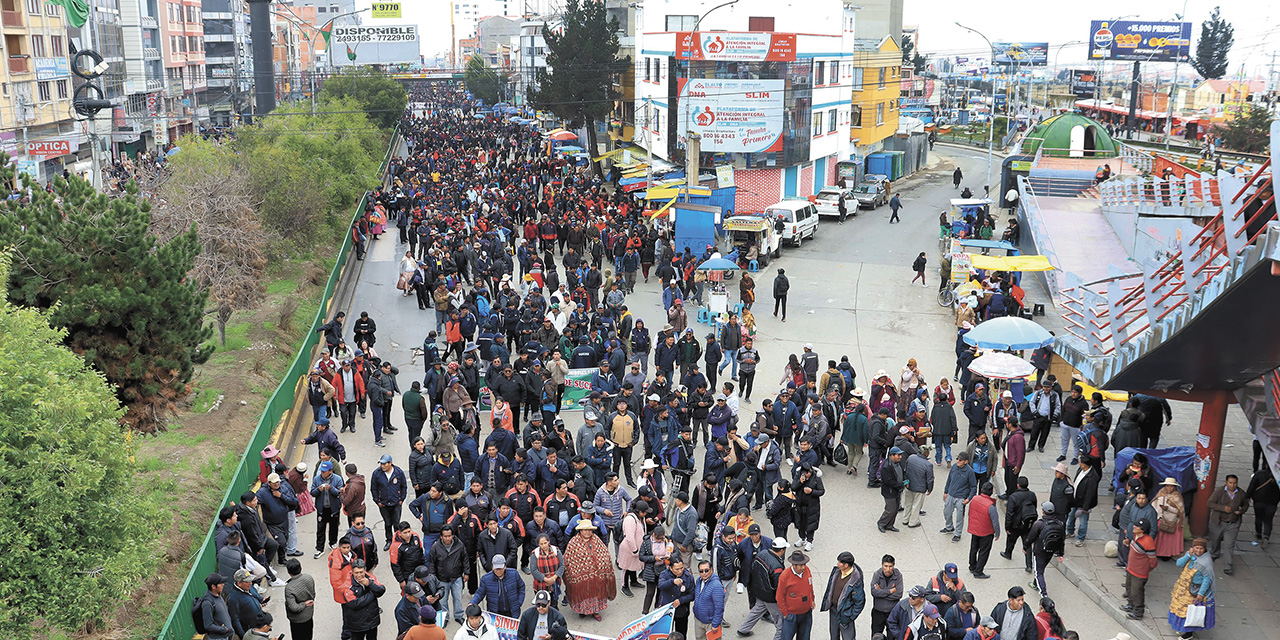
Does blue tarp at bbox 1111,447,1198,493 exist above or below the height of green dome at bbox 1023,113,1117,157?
below

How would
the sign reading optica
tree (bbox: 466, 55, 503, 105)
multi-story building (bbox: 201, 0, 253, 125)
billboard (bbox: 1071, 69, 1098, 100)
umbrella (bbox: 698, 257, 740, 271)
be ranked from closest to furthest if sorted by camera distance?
1. umbrella (bbox: 698, 257, 740, 271)
2. the sign reading optica
3. multi-story building (bbox: 201, 0, 253, 125)
4. tree (bbox: 466, 55, 503, 105)
5. billboard (bbox: 1071, 69, 1098, 100)

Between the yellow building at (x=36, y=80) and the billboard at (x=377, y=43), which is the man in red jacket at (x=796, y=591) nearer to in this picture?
the yellow building at (x=36, y=80)

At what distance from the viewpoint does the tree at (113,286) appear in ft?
44.9

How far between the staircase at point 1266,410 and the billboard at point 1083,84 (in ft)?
324

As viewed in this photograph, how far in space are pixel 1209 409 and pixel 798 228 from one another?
22797 millimetres

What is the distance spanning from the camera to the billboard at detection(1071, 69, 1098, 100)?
112 m

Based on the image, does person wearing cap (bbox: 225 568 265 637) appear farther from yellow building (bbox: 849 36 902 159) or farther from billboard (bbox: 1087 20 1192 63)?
billboard (bbox: 1087 20 1192 63)

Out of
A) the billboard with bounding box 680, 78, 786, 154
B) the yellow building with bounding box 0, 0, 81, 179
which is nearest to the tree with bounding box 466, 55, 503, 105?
the yellow building with bounding box 0, 0, 81, 179

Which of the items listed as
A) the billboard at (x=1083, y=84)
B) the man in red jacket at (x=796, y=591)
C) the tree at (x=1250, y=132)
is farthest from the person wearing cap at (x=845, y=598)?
the billboard at (x=1083, y=84)

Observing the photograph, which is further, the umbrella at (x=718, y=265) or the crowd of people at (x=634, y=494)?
the umbrella at (x=718, y=265)

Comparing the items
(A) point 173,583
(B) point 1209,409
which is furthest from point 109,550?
(B) point 1209,409

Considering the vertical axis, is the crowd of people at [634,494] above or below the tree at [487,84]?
below

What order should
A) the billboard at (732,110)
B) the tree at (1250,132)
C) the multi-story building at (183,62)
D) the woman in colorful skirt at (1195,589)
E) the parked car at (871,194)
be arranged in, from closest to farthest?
the woman in colorful skirt at (1195,589)
the billboard at (732,110)
the parked car at (871,194)
the tree at (1250,132)
the multi-story building at (183,62)

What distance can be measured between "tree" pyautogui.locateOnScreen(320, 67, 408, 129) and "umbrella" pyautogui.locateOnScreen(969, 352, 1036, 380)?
162 ft
